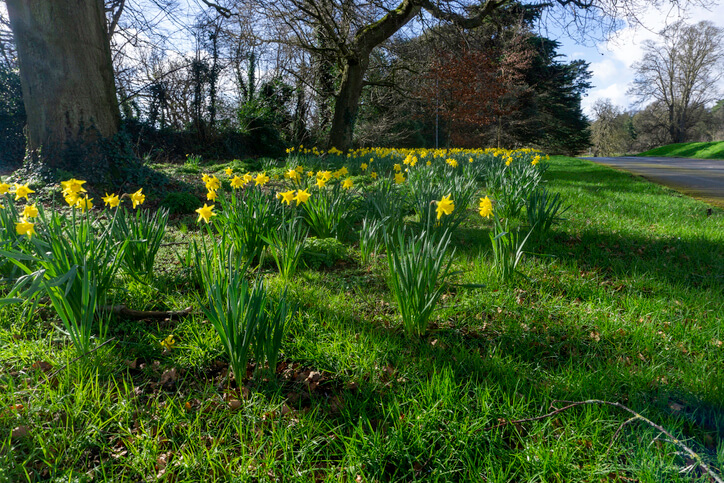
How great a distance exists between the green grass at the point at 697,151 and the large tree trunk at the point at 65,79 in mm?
24280

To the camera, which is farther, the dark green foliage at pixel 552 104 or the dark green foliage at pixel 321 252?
the dark green foliage at pixel 552 104

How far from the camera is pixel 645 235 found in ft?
12.5

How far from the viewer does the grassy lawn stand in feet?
4.23

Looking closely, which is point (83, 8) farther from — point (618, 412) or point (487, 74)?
point (487, 74)

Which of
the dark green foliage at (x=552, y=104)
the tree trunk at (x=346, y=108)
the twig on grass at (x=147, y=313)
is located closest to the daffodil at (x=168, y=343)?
the twig on grass at (x=147, y=313)

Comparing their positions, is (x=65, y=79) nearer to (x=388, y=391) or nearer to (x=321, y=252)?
(x=321, y=252)

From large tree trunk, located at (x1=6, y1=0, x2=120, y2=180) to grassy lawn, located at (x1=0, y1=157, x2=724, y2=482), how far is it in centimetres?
397

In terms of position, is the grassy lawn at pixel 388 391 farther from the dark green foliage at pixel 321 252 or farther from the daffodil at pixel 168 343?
the dark green foliage at pixel 321 252

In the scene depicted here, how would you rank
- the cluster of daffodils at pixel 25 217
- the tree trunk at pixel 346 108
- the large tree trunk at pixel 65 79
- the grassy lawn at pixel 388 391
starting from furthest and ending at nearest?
the tree trunk at pixel 346 108
the large tree trunk at pixel 65 79
the cluster of daffodils at pixel 25 217
the grassy lawn at pixel 388 391

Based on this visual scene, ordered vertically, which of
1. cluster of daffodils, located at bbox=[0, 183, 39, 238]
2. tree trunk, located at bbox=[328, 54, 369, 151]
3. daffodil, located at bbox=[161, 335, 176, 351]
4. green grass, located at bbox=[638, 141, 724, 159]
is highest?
tree trunk, located at bbox=[328, 54, 369, 151]

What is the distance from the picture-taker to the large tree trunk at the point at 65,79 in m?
4.85

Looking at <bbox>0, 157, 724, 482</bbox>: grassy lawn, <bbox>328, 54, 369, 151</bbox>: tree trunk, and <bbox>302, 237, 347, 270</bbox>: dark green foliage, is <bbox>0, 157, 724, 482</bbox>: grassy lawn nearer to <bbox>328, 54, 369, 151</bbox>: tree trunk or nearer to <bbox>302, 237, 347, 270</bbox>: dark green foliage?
<bbox>302, 237, 347, 270</bbox>: dark green foliage

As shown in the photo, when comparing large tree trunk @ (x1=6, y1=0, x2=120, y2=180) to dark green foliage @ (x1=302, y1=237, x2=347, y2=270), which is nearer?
dark green foliage @ (x1=302, y1=237, x2=347, y2=270)

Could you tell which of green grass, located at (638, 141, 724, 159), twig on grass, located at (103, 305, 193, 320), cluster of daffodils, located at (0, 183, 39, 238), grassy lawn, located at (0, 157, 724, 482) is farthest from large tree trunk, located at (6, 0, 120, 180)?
green grass, located at (638, 141, 724, 159)
